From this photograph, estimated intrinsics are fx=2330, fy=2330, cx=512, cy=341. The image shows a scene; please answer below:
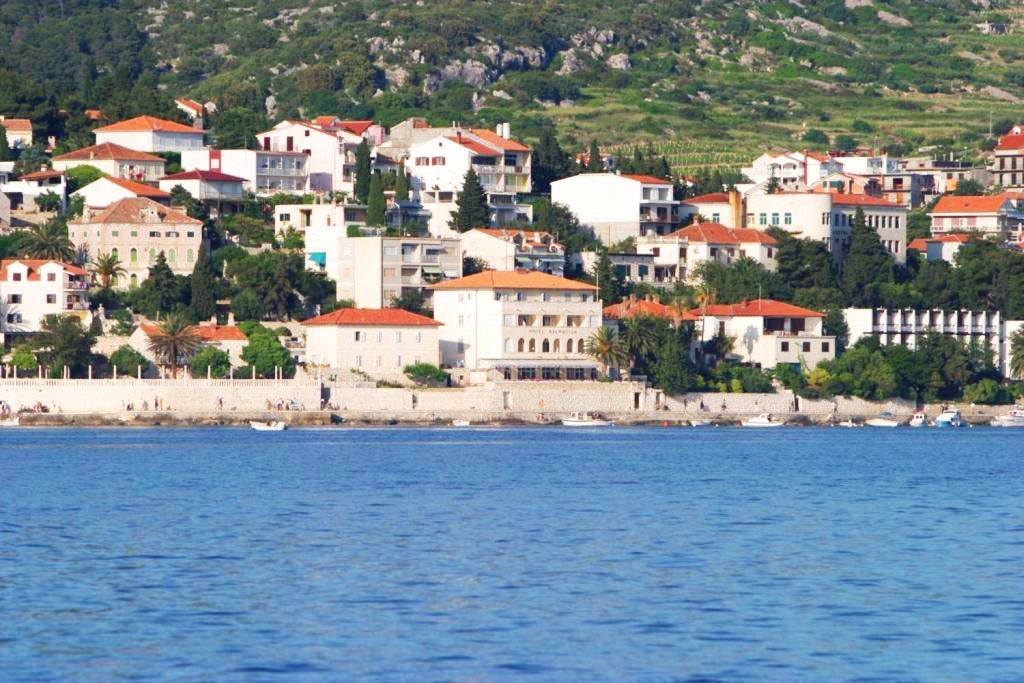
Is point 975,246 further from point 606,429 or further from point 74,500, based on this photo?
point 74,500

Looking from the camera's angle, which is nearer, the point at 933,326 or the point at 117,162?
the point at 933,326

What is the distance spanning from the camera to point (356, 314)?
286 ft

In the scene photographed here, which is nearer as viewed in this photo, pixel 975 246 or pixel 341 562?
pixel 341 562

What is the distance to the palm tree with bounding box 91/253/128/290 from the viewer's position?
300ft

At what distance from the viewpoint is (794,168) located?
398 feet

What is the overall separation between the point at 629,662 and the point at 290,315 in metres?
66.5

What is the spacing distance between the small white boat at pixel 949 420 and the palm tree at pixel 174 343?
98.5 ft

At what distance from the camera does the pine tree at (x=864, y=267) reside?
331 feet

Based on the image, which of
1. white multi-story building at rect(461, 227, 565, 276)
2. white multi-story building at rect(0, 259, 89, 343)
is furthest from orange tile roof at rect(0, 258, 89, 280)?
white multi-story building at rect(461, 227, 565, 276)

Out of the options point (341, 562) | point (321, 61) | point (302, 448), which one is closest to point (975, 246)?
point (302, 448)

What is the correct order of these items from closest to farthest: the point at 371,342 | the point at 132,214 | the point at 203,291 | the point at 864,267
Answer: the point at 371,342 < the point at 203,291 < the point at 132,214 < the point at 864,267

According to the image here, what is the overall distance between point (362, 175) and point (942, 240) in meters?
29.4

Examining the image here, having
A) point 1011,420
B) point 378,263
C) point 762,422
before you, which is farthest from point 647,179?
point 1011,420

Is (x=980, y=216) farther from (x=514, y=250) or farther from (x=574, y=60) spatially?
(x=574, y=60)
